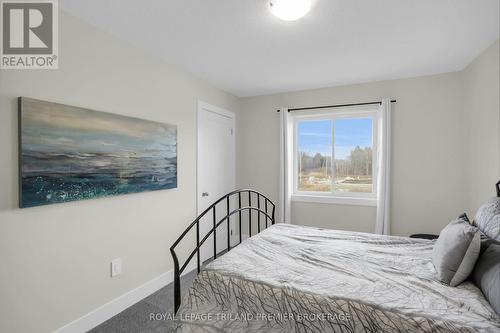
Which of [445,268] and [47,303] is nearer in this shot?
[445,268]

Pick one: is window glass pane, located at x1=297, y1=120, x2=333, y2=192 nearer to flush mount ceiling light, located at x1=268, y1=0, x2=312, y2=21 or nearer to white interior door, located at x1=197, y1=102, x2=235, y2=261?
white interior door, located at x1=197, y1=102, x2=235, y2=261

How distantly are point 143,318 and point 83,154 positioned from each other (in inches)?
57.9

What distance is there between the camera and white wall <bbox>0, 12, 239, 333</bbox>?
1644mm

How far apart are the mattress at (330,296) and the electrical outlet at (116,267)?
1.09m

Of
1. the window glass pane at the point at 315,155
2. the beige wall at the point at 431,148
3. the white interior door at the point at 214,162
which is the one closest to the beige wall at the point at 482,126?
the beige wall at the point at 431,148

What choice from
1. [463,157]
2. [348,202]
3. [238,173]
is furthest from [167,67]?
[463,157]

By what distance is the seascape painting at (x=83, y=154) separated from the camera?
66.8 inches

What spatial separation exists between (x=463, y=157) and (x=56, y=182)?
161 inches

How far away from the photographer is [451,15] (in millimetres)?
1923

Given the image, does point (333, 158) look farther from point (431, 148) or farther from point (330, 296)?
point (330, 296)

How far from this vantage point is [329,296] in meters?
1.32

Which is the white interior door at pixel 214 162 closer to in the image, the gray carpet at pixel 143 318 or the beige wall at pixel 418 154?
the gray carpet at pixel 143 318

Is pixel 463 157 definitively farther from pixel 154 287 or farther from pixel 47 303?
pixel 47 303

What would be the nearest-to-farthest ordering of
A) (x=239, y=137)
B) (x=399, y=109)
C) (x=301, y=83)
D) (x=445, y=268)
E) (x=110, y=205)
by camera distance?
(x=445, y=268), (x=110, y=205), (x=399, y=109), (x=301, y=83), (x=239, y=137)
